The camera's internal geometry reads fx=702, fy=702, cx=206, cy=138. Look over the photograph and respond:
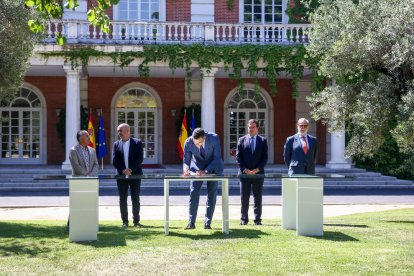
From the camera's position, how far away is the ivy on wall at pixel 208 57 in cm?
2241

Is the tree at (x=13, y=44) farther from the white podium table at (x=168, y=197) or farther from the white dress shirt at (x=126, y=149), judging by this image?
the white podium table at (x=168, y=197)

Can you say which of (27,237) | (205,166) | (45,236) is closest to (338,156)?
(205,166)

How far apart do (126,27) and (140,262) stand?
1614 cm

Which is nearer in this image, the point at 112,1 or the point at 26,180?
the point at 112,1

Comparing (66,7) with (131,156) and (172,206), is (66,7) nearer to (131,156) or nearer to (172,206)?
(131,156)

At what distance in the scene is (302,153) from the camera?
440 inches

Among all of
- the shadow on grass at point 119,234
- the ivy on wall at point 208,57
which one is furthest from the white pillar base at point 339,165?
the shadow on grass at point 119,234

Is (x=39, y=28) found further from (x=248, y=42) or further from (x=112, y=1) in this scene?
(x=248, y=42)

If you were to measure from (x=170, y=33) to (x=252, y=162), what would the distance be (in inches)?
484

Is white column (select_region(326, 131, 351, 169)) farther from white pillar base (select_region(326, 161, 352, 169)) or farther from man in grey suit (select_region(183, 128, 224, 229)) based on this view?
man in grey suit (select_region(183, 128, 224, 229))

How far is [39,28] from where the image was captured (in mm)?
7730

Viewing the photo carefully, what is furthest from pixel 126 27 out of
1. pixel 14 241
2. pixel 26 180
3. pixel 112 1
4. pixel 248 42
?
pixel 112 1

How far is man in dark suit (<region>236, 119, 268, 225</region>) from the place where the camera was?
36.7ft

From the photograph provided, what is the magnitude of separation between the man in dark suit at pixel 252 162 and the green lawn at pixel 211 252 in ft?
2.22
